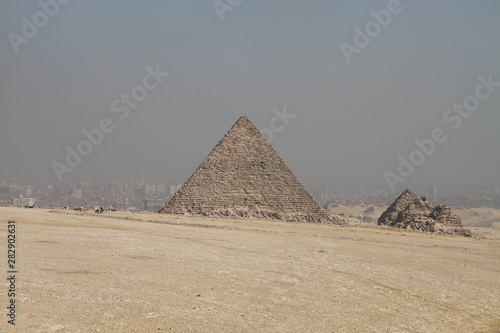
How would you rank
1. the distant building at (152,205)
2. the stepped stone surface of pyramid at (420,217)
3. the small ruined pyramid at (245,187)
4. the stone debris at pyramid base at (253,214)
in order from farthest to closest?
the distant building at (152,205) → the small ruined pyramid at (245,187) → the stone debris at pyramid base at (253,214) → the stepped stone surface of pyramid at (420,217)

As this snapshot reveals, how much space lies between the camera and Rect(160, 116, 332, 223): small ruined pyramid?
42281mm

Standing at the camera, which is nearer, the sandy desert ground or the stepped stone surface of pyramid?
the sandy desert ground

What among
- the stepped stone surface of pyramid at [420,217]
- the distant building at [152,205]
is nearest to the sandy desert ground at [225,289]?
the stepped stone surface of pyramid at [420,217]

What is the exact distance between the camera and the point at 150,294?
8.91m

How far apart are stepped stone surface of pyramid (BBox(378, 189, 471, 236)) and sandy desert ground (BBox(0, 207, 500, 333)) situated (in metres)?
22.7

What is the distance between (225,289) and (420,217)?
34.3 metres

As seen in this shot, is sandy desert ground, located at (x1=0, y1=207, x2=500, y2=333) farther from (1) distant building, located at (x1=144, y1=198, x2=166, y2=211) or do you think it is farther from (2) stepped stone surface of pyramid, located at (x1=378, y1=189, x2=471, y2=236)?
(1) distant building, located at (x1=144, y1=198, x2=166, y2=211)

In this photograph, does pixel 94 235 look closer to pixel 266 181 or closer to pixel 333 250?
pixel 333 250

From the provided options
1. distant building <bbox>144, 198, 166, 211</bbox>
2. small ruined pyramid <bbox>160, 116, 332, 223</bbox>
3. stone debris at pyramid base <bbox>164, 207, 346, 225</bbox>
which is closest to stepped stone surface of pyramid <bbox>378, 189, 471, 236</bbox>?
stone debris at pyramid base <bbox>164, 207, 346, 225</bbox>

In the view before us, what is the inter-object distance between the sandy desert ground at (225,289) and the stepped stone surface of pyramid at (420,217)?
22.7 meters

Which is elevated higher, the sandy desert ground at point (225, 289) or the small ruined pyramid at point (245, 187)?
the small ruined pyramid at point (245, 187)

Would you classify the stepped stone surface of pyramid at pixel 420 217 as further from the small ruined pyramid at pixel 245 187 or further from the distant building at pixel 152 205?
the distant building at pixel 152 205

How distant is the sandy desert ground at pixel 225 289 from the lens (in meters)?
7.63

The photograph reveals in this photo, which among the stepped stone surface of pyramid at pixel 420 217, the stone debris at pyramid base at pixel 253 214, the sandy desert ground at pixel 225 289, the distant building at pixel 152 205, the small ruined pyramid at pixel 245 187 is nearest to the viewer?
the sandy desert ground at pixel 225 289
